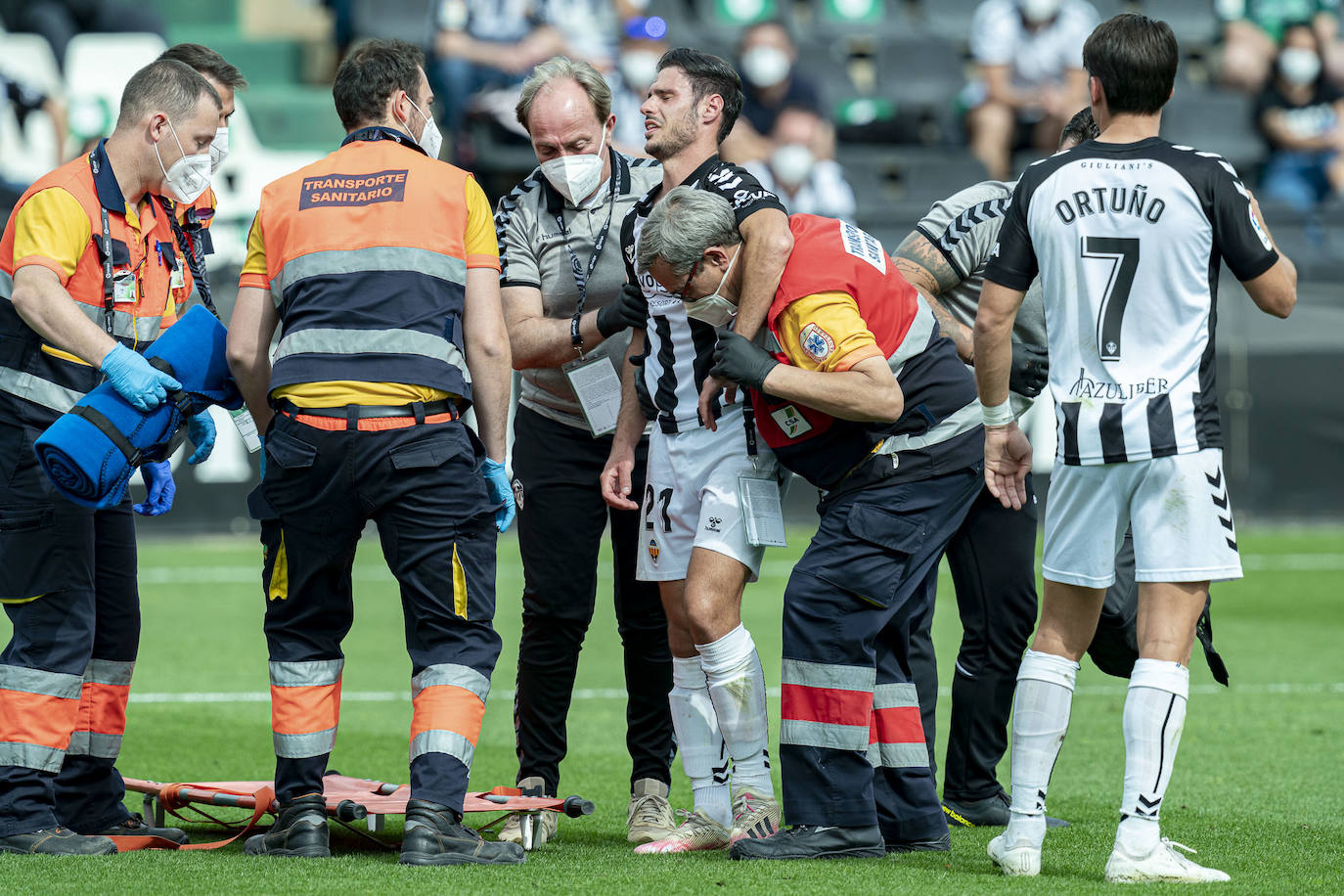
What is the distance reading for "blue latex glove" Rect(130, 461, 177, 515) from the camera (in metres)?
5.32

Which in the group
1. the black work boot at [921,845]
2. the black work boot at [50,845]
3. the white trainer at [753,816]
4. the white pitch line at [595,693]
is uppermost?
the white pitch line at [595,693]

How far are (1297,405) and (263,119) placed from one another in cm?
993

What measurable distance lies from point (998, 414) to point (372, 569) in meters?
8.15

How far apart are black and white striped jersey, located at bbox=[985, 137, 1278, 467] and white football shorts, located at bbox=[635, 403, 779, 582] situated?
958mm

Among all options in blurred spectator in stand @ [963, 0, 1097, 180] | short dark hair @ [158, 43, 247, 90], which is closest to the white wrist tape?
short dark hair @ [158, 43, 247, 90]

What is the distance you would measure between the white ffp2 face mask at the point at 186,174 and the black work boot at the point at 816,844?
2.58 metres

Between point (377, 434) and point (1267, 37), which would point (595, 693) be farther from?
point (1267, 37)

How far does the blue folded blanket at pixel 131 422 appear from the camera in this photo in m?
4.64

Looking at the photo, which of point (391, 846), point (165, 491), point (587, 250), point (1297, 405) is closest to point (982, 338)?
point (587, 250)

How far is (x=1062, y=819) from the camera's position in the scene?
17.5 ft

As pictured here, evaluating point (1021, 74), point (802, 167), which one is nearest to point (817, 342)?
point (802, 167)

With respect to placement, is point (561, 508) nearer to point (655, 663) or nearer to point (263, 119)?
point (655, 663)

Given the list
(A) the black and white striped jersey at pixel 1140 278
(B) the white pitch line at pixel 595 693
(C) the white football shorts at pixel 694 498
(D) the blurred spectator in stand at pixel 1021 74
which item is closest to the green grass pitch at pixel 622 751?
(B) the white pitch line at pixel 595 693

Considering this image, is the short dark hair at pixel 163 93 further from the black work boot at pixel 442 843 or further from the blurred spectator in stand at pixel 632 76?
the blurred spectator in stand at pixel 632 76
